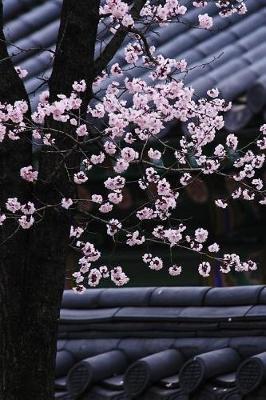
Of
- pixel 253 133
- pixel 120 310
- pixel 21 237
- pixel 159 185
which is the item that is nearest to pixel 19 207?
pixel 21 237

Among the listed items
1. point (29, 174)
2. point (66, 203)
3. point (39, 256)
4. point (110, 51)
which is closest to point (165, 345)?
point (39, 256)

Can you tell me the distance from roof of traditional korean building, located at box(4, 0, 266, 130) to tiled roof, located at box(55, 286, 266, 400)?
343 cm

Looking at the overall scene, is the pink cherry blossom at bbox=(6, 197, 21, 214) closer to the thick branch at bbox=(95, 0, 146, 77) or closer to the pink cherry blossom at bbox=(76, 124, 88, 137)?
the pink cherry blossom at bbox=(76, 124, 88, 137)

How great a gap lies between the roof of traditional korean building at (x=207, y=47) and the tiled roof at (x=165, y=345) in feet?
11.3

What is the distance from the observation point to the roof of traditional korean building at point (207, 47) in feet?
41.4

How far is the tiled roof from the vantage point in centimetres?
812

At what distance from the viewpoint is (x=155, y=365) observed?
8.41 metres

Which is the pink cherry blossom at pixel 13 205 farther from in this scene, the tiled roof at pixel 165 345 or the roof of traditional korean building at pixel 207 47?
the roof of traditional korean building at pixel 207 47

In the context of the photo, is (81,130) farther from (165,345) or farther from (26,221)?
(165,345)

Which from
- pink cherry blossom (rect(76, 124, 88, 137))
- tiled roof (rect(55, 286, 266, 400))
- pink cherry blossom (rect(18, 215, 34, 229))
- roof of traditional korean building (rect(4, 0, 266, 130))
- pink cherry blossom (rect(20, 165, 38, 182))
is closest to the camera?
pink cherry blossom (rect(18, 215, 34, 229))

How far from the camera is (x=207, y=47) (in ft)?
47.7

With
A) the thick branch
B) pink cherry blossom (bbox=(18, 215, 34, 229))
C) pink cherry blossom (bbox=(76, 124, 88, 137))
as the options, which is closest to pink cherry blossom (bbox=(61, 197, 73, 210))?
pink cherry blossom (bbox=(18, 215, 34, 229))

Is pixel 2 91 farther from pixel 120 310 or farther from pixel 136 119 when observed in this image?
pixel 120 310

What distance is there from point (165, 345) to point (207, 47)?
648 cm
